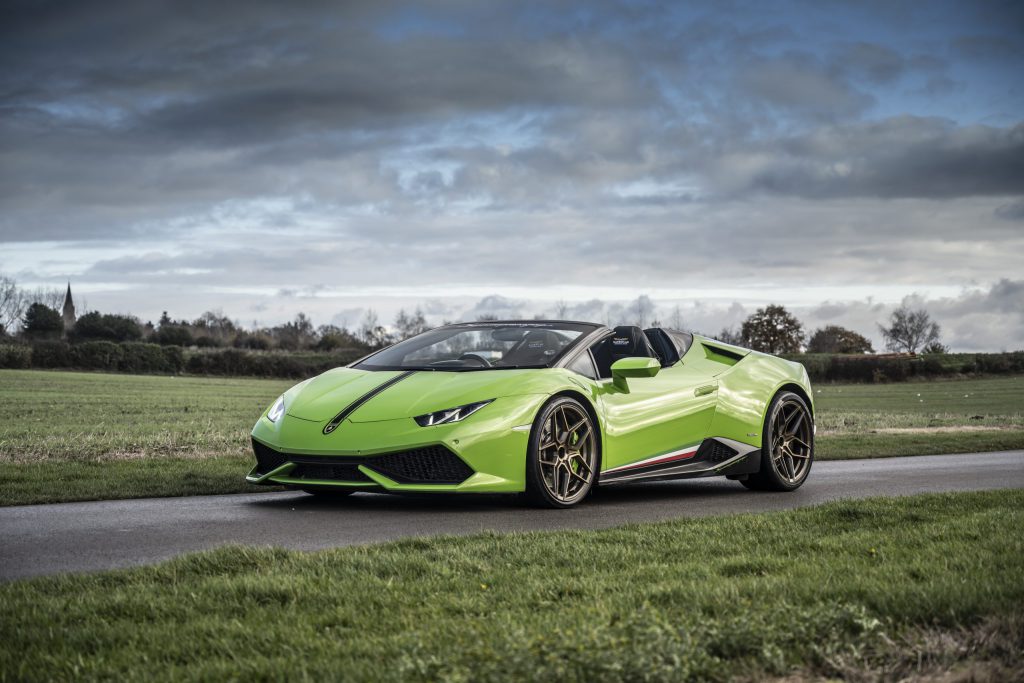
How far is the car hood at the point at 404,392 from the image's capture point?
7.93m

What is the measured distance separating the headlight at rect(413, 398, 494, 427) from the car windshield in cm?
75

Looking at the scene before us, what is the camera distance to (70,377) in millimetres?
43844

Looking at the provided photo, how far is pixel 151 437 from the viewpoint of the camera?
1448cm

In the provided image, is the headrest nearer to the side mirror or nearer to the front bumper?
the side mirror

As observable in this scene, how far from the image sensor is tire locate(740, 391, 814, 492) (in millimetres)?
10000

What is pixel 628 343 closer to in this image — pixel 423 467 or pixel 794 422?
pixel 794 422

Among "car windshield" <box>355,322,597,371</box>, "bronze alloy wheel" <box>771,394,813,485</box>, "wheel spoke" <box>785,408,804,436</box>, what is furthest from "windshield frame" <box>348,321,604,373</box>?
"wheel spoke" <box>785,408,804,436</box>

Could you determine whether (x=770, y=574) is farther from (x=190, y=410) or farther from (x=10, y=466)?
(x=190, y=410)

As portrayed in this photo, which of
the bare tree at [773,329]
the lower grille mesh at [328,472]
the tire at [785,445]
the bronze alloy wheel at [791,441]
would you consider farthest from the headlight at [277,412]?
the bare tree at [773,329]

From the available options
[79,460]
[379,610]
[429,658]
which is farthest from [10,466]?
[429,658]

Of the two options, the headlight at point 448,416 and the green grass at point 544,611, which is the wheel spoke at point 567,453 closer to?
the headlight at point 448,416

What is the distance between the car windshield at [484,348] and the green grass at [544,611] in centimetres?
268

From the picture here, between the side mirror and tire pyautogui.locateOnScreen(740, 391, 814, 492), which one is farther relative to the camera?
tire pyautogui.locateOnScreen(740, 391, 814, 492)

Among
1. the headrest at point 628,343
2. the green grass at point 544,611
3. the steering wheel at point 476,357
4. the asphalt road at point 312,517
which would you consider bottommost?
the asphalt road at point 312,517
